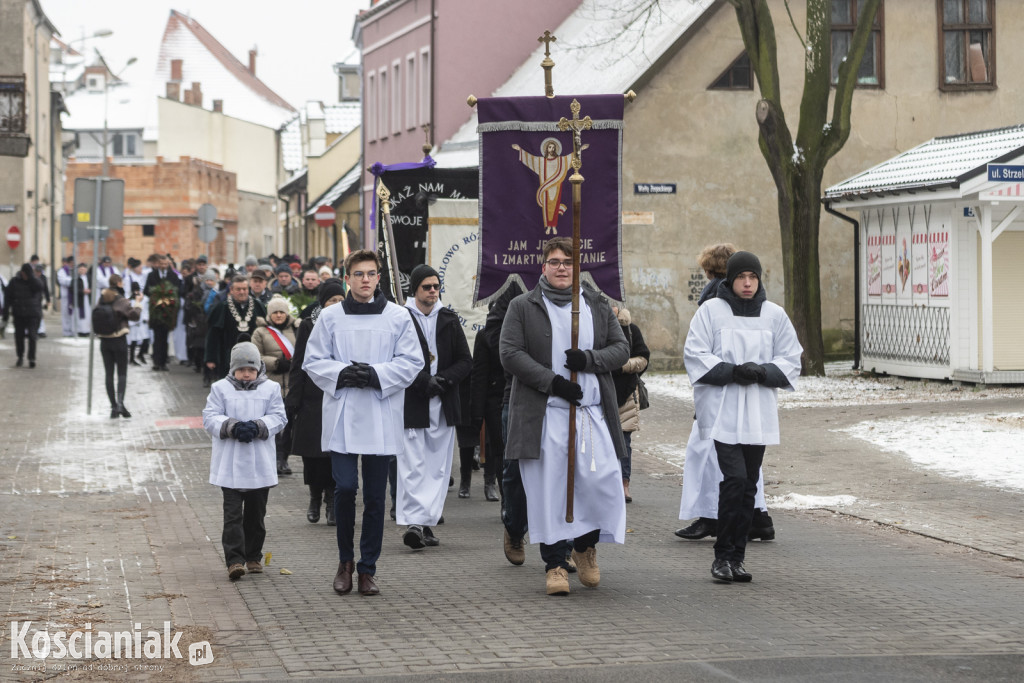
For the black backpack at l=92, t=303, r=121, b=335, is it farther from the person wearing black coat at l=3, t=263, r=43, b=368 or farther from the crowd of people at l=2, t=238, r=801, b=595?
the person wearing black coat at l=3, t=263, r=43, b=368

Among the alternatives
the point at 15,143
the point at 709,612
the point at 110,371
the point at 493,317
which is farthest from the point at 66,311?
the point at 709,612

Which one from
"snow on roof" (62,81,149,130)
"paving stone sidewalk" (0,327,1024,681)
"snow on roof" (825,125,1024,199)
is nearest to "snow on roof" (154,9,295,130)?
"snow on roof" (62,81,149,130)

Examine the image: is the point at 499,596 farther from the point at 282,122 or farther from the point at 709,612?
the point at 282,122

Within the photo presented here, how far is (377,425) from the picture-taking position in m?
8.25

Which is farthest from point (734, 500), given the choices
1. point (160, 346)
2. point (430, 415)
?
point (160, 346)

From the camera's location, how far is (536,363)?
27.1ft

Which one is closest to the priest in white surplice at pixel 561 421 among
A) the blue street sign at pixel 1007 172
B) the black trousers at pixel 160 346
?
the blue street sign at pixel 1007 172

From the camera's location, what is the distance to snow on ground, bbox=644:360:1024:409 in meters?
19.8

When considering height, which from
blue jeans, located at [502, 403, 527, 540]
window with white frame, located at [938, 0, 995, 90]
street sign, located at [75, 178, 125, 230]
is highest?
window with white frame, located at [938, 0, 995, 90]

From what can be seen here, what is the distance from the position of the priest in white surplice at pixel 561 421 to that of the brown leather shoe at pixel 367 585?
2.95 ft

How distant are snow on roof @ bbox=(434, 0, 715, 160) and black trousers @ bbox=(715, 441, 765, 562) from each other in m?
13.3

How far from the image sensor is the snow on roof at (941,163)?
20.5 metres

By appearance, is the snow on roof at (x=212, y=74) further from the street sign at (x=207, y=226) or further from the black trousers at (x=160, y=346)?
the black trousers at (x=160, y=346)

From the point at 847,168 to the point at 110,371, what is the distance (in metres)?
14.3
